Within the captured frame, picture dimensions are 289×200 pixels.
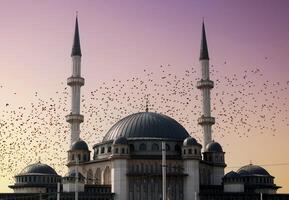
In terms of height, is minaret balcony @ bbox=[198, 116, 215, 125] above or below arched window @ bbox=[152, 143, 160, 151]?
above

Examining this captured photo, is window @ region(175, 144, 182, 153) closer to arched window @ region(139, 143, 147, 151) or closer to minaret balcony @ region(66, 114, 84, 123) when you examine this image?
arched window @ region(139, 143, 147, 151)

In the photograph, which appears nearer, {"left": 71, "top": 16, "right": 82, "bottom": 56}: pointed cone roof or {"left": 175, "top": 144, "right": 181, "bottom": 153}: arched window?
{"left": 175, "top": 144, "right": 181, "bottom": 153}: arched window

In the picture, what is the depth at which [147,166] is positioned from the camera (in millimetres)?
91625

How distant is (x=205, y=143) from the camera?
103188 millimetres

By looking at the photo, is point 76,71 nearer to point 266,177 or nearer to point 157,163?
point 157,163

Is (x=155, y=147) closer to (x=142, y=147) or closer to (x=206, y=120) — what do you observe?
(x=142, y=147)

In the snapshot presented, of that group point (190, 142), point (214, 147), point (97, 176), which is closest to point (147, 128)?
point (190, 142)

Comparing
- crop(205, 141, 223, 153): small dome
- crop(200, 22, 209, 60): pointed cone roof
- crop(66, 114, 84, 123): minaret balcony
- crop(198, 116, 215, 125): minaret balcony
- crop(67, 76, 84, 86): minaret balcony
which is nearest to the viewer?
crop(66, 114, 84, 123): minaret balcony

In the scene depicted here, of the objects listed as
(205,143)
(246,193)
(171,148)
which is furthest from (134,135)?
(246,193)

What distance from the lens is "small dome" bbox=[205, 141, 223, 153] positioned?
333 ft

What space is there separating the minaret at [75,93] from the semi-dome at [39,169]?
5.90m

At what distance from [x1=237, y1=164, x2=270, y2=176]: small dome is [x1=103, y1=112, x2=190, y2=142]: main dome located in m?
13.4

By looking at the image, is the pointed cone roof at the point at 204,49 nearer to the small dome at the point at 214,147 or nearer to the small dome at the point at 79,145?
the small dome at the point at 214,147

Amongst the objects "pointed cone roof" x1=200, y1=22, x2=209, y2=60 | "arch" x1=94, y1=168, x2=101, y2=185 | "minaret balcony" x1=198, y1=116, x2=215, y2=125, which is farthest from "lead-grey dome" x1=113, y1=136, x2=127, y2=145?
"pointed cone roof" x1=200, y1=22, x2=209, y2=60
